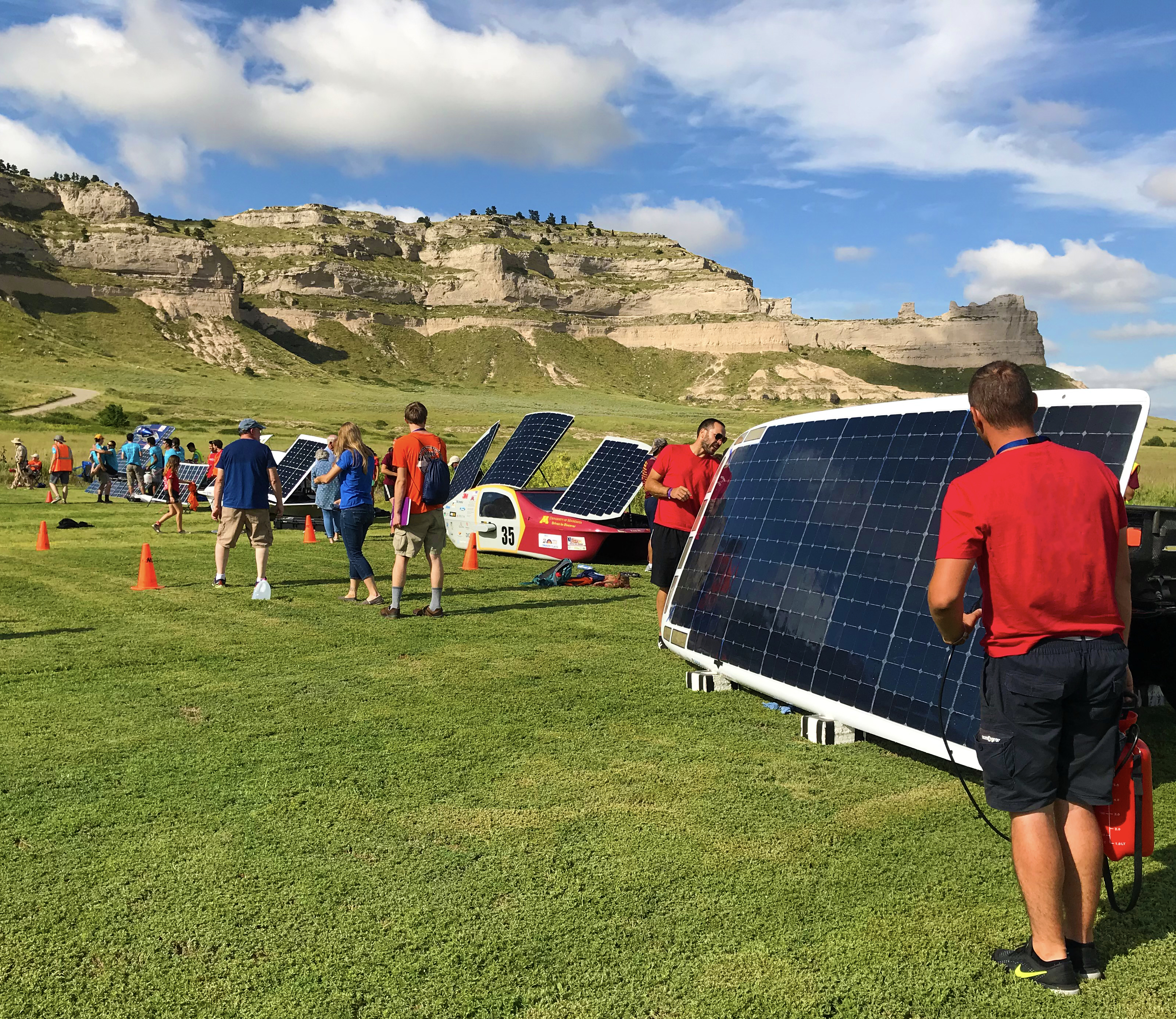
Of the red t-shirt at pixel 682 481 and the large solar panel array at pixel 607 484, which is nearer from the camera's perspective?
the red t-shirt at pixel 682 481

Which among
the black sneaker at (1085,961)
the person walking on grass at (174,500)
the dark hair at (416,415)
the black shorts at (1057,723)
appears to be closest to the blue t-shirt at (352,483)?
the dark hair at (416,415)

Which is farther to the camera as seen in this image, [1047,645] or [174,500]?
[174,500]

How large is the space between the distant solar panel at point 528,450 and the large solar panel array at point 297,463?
19.4ft

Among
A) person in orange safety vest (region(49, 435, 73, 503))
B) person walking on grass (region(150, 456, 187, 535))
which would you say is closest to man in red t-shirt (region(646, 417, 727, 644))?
person walking on grass (region(150, 456, 187, 535))

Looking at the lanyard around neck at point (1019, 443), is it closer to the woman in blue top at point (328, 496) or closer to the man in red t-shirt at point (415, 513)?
the man in red t-shirt at point (415, 513)

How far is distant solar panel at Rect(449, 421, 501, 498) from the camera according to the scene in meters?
18.9

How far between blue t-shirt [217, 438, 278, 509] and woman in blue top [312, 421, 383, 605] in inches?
35.4

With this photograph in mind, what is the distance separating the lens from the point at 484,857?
14.7 ft

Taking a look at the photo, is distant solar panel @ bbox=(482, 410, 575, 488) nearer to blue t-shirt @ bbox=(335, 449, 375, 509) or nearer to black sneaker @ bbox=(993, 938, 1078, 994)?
blue t-shirt @ bbox=(335, 449, 375, 509)

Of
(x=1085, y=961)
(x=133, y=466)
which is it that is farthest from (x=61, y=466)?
(x=1085, y=961)

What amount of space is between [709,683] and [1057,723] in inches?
168

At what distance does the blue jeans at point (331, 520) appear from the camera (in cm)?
1515

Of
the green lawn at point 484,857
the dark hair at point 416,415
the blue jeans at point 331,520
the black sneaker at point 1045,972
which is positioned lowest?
the green lawn at point 484,857

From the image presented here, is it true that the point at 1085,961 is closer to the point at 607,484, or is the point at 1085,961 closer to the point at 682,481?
the point at 682,481
